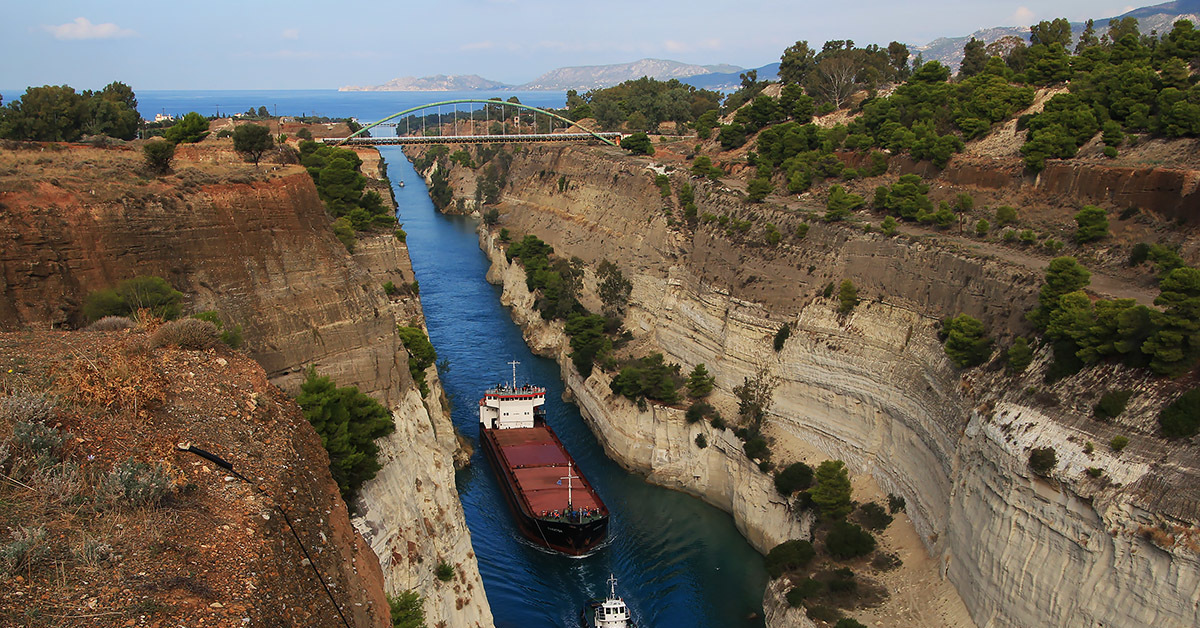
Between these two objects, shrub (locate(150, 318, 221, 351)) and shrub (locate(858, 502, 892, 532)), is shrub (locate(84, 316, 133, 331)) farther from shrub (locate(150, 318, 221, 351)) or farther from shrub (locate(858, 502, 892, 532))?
shrub (locate(858, 502, 892, 532))

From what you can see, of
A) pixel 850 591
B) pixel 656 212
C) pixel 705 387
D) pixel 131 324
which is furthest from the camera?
pixel 656 212

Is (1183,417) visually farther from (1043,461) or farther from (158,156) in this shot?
(158,156)

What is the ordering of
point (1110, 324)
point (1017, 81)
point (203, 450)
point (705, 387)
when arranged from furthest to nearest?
point (1017, 81) < point (705, 387) < point (1110, 324) < point (203, 450)

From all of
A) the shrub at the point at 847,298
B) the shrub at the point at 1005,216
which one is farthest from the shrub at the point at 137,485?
the shrub at the point at 1005,216

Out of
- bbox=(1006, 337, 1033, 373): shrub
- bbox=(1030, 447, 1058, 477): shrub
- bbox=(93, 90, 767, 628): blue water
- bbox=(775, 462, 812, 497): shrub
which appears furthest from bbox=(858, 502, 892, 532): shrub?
bbox=(1030, 447, 1058, 477): shrub

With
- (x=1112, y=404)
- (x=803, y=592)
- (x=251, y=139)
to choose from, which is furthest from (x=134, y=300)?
(x=1112, y=404)

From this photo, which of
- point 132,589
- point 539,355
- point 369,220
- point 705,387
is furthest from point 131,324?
point 539,355

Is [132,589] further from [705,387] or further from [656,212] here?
[656,212]
